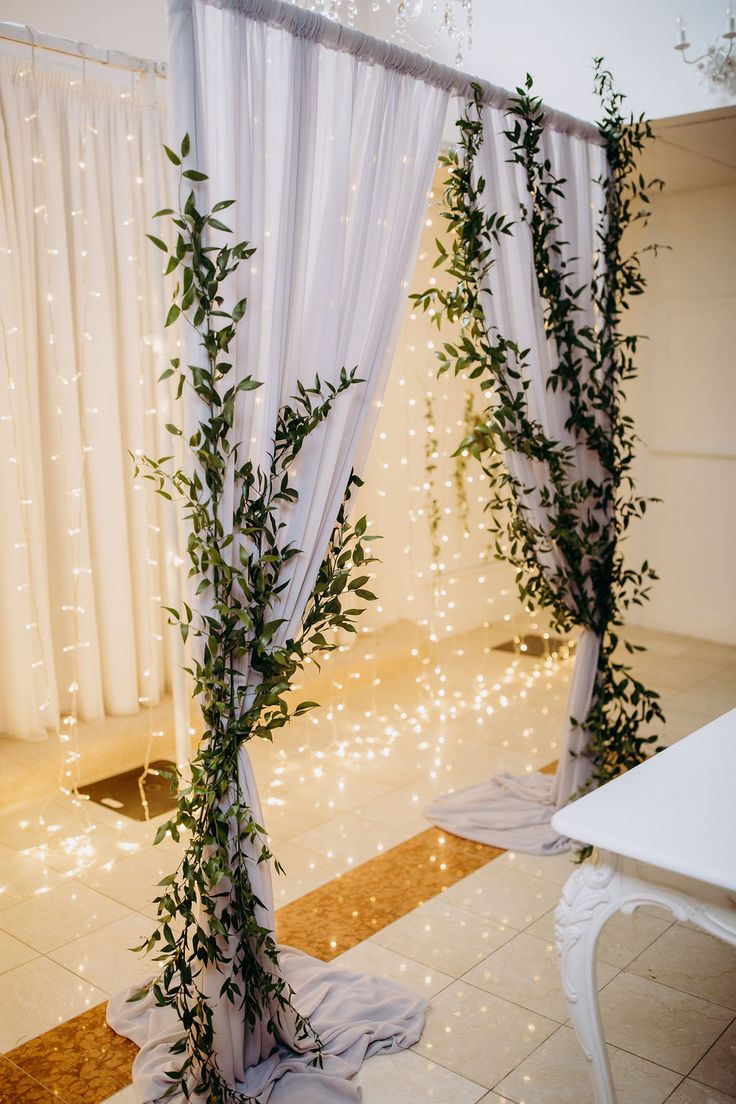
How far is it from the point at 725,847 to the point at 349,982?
129 centimetres

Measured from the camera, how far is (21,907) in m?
3.13

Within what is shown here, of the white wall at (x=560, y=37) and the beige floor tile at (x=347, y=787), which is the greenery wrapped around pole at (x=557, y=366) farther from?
the beige floor tile at (x=347, y=787)

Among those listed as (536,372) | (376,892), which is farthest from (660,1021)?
(536,372)

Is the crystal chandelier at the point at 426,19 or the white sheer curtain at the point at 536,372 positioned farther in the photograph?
the crystal chandelier at the point at 426,19

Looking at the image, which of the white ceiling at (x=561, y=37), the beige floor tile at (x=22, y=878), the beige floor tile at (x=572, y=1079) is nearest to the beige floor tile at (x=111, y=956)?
the beige floor tile at (x=22, y=878)

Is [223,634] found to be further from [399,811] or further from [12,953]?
[399,811]

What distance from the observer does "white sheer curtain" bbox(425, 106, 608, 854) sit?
310cm

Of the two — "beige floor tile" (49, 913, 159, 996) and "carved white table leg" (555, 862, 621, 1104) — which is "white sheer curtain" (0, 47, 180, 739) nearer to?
"beige floor tile" (49, 913, 159, 996)

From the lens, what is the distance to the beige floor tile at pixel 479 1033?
239 cm

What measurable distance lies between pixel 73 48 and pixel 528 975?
297 cm

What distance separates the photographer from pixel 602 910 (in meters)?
1.91

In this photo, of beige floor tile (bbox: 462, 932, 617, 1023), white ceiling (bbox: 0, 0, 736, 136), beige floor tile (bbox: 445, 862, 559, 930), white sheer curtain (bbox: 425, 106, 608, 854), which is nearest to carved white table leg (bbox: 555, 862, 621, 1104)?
beige floor tile (bbox: 462, 932, 617, 1023)

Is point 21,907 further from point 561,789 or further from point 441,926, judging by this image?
point 561,789

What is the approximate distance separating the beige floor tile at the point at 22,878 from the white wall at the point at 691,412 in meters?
3.93
